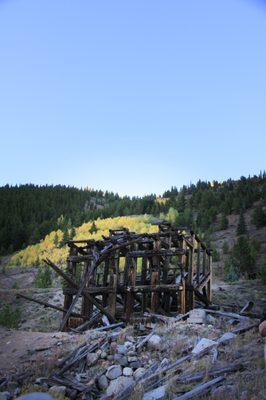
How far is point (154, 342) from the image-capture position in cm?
1353

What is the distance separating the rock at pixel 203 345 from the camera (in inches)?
476

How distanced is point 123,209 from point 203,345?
3253 inches

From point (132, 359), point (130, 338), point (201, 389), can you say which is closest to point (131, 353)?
point (132, 359)

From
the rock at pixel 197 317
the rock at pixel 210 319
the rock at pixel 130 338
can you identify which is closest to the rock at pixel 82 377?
the rock at pixel 130 338

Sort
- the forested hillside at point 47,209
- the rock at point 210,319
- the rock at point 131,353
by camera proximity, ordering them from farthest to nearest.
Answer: the forested hillside at point 47,209, the rock at point 210,319, the rock at point 131,353

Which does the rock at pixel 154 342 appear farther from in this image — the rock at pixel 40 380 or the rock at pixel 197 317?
the rock at pixel 40 380

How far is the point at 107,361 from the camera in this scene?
12.9m

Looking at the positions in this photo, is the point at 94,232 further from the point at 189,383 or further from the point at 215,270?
the point at 189,383

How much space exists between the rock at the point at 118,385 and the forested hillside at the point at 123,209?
4717cm

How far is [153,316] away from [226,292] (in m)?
17.7

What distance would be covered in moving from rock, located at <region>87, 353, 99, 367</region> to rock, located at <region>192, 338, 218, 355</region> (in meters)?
3.03

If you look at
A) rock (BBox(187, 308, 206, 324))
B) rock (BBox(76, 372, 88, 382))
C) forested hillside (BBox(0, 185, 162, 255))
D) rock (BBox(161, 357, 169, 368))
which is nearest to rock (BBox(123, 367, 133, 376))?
rock (BBox(161, 357, 169, 368))

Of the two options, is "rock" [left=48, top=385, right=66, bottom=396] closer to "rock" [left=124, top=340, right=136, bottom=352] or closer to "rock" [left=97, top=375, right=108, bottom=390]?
"rock" [left=97, top=375, right=108, bottom=390]

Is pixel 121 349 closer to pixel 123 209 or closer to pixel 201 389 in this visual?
pixel 201 389
